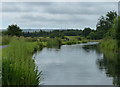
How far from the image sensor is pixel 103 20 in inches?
2564

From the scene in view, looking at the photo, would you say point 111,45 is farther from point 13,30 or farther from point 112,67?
point 13,30

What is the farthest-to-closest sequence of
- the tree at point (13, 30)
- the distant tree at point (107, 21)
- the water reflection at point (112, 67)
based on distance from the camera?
the distant tree at point (107, 21) → the tree at point (13, 30) → the water reflection at point (112, 67)

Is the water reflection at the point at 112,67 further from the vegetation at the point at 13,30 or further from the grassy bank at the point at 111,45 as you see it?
the vegetation at the point at 13,30

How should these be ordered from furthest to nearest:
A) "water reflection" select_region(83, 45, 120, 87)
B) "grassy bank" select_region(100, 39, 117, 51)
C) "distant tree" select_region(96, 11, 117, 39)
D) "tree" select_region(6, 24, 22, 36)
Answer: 1. "distant tree" select_region(96, 11, 117, 39)
2. "tree" select_region(6, 24, 22, 36)
3. "grassy bank" select_region(100, 39, 117, 51)
4. "water reflection" select_region(83, 45, 120, 87)

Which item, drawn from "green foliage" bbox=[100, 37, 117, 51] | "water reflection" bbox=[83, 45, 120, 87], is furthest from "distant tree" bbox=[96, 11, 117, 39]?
"water reflection" bbox=[83, 45, 120, 87]

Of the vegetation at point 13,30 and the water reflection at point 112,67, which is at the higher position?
the vegetation at point 13,30

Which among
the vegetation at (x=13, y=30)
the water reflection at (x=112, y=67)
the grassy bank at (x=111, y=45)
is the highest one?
the vegetation at (x=13, y=30)

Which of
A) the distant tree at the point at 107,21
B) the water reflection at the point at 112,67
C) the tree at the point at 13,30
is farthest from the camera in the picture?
the distant tree at the point at 107,21

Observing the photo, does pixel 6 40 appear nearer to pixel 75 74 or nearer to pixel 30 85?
pixel 75 74

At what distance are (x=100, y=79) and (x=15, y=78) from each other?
18.6 feet

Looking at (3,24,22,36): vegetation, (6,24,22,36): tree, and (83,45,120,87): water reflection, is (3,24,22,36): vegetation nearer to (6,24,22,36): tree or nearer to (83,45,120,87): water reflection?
(6,24,22,36): tree

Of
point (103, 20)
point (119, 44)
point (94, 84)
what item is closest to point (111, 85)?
point (94, 84)

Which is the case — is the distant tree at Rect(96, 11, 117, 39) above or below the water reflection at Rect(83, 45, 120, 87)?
above

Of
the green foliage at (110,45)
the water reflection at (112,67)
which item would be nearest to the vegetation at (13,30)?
the green foliage at (110,45)
